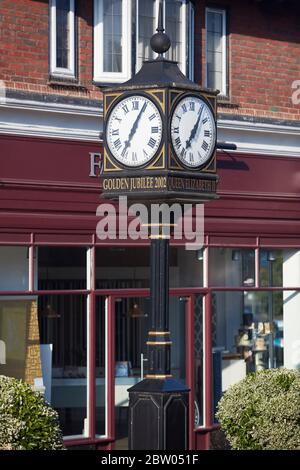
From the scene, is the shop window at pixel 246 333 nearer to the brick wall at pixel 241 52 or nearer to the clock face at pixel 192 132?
the brick wall at pixel 241 52

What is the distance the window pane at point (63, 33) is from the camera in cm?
1331

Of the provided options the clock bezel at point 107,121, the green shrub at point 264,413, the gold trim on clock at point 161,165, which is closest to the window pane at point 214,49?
the green shrub at point 264,413

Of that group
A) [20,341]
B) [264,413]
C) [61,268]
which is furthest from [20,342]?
[264,413]

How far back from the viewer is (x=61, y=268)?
520 inches

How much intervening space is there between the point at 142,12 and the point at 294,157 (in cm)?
308

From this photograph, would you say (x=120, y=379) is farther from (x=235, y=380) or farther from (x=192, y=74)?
(x=192, y=74)

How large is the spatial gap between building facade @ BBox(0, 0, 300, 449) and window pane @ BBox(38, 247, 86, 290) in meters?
0.02

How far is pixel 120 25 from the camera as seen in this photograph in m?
13.9

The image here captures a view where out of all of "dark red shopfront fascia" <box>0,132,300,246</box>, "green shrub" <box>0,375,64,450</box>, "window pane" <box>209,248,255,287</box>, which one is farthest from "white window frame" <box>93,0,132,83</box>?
"green shrub" <box>0,375,64,450</box>

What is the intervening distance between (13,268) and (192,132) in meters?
3.89

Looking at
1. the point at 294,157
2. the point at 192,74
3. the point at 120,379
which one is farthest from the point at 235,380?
the point at 192,74

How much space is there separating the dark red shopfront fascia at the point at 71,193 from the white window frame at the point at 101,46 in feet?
2.95

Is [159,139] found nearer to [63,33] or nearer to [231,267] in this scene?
[63,33]
